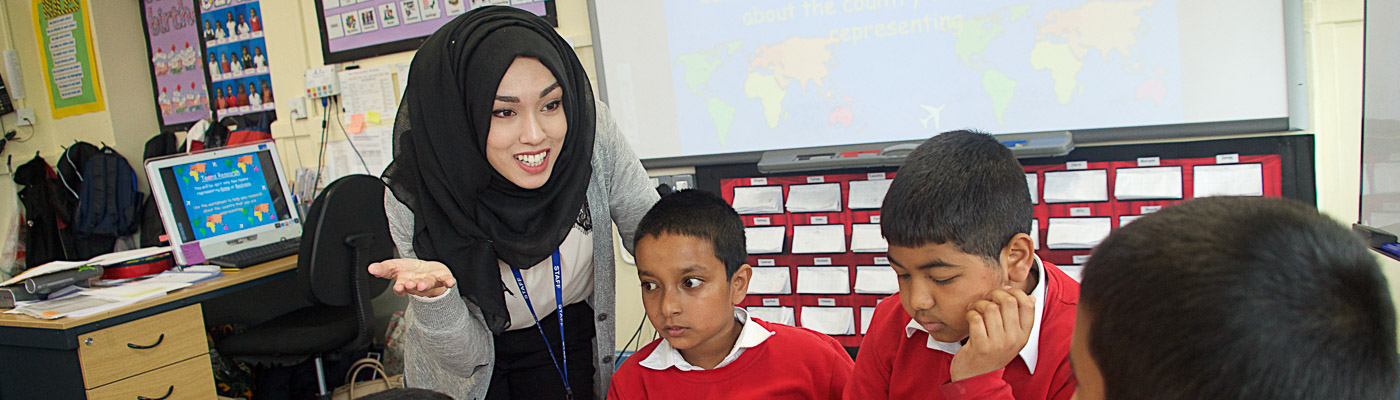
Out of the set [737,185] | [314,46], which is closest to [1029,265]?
[737,185]

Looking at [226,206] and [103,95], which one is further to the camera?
[103,95]

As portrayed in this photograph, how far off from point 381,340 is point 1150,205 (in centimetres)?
292

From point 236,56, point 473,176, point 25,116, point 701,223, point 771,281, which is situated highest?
point 236,56

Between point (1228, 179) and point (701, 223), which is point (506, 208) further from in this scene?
point (1228, 179)

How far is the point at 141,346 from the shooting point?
2260 millimetres

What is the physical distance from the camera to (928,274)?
102 cm

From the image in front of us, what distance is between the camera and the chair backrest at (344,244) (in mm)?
2451

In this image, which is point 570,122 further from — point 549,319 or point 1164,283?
point 1164,283

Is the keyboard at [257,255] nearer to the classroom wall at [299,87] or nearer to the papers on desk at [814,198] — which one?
the classroom wall at [299,87]

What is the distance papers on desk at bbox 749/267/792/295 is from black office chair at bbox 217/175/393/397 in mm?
1253

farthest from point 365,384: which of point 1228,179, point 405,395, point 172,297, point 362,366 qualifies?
point 1228,179

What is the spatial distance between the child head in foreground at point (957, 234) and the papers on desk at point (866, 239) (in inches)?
39.9

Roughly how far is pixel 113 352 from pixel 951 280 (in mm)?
2305

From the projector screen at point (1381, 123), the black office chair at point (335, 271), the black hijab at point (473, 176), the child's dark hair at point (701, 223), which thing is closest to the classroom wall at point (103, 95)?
the black office chair at point (335, 271)
